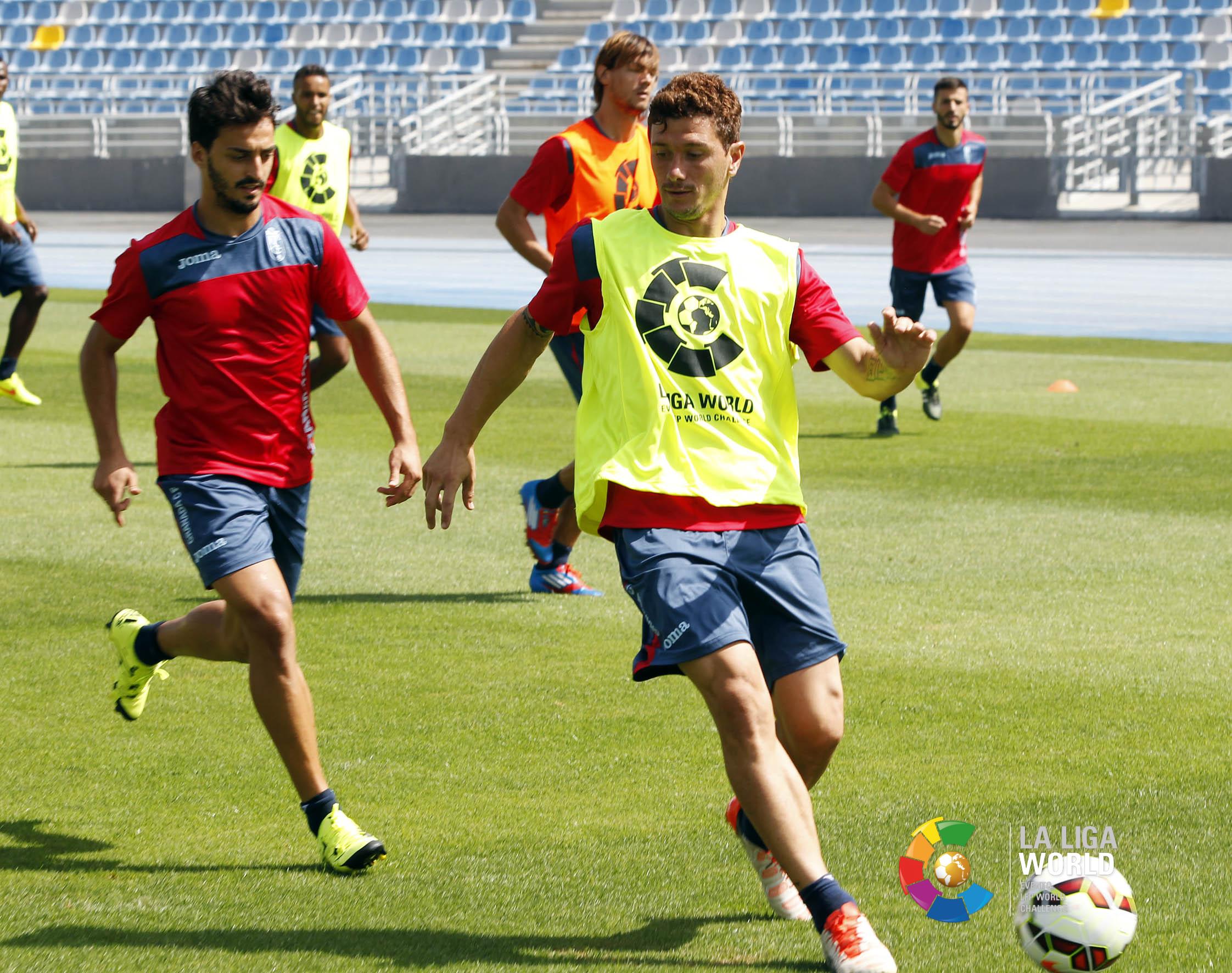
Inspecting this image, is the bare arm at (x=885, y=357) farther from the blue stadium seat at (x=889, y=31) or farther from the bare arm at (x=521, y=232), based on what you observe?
the blue stadium seat at (x=889, y=31)

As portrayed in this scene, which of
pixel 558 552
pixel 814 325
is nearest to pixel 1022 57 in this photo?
pixel 558 552

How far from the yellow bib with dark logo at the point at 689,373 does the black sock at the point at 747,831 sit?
744mm

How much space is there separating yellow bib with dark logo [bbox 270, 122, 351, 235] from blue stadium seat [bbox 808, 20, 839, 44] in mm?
28595

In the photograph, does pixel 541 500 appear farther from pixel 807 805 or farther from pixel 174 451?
pixel 807 805

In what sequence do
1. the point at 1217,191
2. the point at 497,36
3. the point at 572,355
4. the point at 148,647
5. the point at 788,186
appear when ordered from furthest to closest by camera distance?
the point at 497,36 → the point at 788,186 → the point at 1217,191 → the point at 572,355 → the point at 148,647

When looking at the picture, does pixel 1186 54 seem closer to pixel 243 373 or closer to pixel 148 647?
pixel 148 647

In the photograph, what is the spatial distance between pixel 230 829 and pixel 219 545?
0.78 meters

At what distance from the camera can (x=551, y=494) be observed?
7.72 m

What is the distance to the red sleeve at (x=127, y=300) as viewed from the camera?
15.7 ft

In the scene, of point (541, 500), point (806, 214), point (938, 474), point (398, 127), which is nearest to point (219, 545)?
point (541, 500)

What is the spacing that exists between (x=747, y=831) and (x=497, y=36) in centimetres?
4053

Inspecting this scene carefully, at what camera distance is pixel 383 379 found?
15.9ft

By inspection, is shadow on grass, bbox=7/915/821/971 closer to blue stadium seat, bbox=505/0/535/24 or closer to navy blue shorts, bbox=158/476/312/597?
navy blue shorts, bbox=158/476/312/597

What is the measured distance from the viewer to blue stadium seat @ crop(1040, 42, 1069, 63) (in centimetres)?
3603
